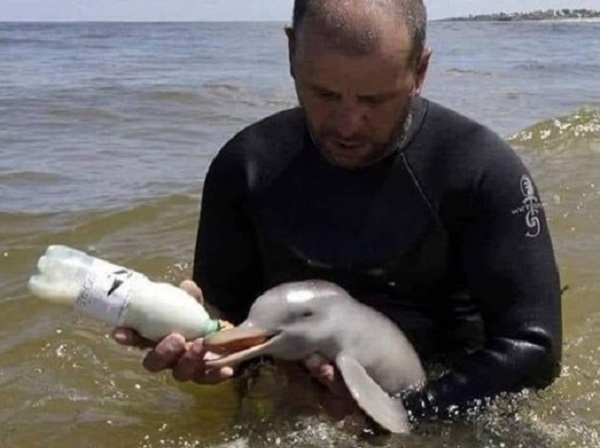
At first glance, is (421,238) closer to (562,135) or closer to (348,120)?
(348,120)

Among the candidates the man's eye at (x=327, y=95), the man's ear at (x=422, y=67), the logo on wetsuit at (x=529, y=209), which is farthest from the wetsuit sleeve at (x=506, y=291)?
the man's eye at (x=327, y=95)

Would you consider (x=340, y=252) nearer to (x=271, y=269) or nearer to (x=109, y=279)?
(x=271, y=269)

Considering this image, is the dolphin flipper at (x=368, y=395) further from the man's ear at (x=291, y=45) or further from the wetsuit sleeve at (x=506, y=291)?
the man's ear at (x=291, y=45)

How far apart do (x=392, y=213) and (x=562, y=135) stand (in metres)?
8.04

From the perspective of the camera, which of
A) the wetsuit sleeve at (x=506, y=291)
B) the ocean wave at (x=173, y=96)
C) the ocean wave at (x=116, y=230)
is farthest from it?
the ocean wave at (x=173, y=96)

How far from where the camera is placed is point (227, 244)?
449cm

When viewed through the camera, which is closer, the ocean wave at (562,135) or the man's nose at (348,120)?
the man's nose at (348,120)

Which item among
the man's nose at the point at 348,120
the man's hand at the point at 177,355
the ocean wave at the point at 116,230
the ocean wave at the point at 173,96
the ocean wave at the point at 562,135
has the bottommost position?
the ocean wave at the point at 173,96

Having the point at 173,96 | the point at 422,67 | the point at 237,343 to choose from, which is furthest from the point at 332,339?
the point at 173,96

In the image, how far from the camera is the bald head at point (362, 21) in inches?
147

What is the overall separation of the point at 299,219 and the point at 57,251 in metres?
0.95

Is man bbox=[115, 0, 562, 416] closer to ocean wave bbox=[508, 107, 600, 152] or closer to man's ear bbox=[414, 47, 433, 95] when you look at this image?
man's ear bbox=[414, 47, 433, 95]

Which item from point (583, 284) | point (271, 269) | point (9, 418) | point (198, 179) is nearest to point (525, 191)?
point (271, 269)

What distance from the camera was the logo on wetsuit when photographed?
4062 millimetres
